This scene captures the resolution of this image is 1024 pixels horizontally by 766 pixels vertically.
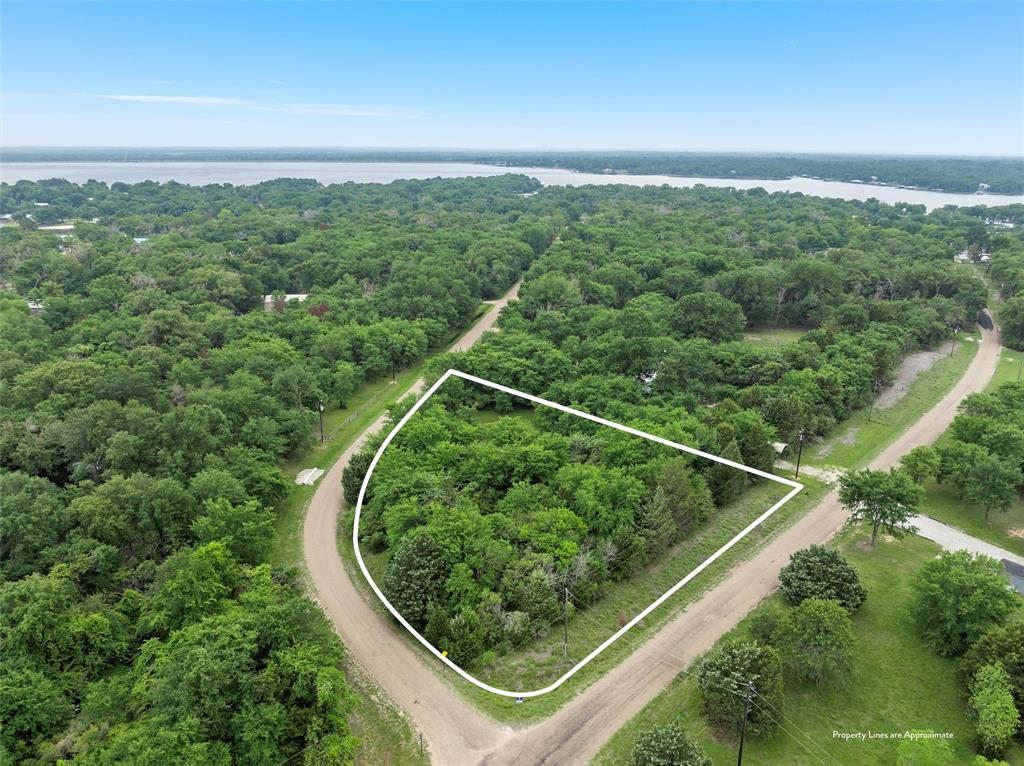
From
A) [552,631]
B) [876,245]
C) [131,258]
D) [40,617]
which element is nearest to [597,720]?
[552,631]

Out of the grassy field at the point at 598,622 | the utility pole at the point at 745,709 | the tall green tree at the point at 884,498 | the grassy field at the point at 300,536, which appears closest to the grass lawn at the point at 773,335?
the grassy field at the point at 598,622

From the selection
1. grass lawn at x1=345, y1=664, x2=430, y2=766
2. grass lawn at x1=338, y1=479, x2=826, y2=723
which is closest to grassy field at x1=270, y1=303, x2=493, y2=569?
grass lawn at x1=338, y1=479, x2=826, y2=723

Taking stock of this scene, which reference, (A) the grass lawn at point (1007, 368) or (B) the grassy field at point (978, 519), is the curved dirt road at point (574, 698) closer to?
(B) the grassy field at point (978, 519)

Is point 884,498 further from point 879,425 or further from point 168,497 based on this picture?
point 168,497

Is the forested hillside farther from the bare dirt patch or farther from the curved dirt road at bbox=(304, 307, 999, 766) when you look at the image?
the curved dirt road at bbox=(304, 307, 999, 766)

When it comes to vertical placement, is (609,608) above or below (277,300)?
below

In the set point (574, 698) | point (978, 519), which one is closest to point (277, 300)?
point (574, 698)
